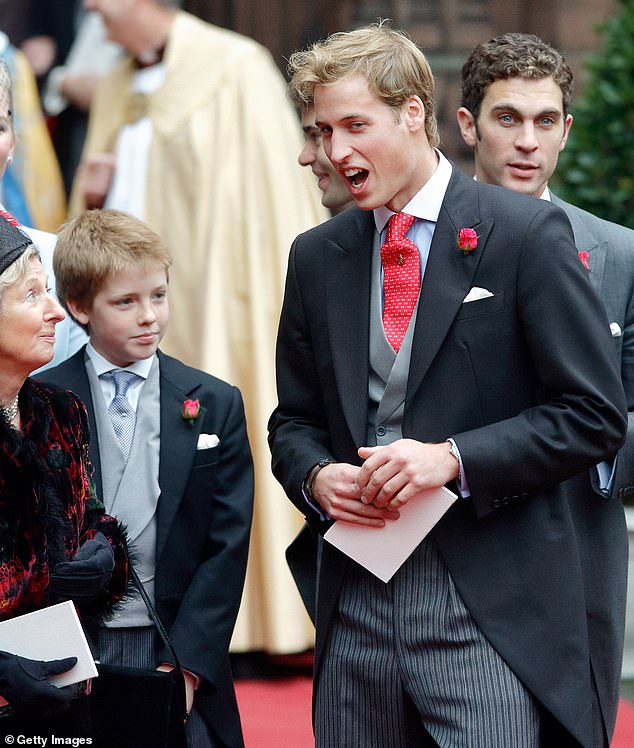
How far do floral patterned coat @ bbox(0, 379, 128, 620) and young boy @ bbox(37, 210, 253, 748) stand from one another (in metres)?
0.35

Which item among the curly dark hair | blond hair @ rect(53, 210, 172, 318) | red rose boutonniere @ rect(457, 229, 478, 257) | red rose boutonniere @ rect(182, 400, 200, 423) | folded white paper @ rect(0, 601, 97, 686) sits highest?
the curly dark hair

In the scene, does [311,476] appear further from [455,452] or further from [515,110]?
[515,110]

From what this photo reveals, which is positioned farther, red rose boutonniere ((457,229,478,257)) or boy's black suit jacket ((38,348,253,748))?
boy's black suit jacket ((38,348,253,748))

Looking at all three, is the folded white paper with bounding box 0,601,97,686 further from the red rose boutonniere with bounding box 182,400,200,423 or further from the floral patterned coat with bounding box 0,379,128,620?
the red rose boutonniere with bounding box 182,400,200,423

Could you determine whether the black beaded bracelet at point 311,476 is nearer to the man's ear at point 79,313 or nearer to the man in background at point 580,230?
the man in background at point 580,230

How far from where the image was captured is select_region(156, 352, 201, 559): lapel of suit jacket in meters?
3.04

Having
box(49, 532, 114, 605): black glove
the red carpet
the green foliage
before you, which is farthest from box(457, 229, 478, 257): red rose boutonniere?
the green foliage

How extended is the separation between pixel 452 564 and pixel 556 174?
376 cm

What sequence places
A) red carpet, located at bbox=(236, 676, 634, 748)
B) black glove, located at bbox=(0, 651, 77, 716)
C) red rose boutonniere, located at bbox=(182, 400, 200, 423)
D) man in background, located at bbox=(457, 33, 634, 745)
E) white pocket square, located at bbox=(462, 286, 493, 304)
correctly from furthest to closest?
red carpet, located at bbox=(236, 676, 634, 748) < red rose boutonniere, located at bbox=(182, 400, 200, 423) < man in background, located at bbox=(457, 33, 634, 745) < white pocket square, located at bbox=(462, 286, 493, 304) < black glove, located at bbox=(0, 651, 77, 716)

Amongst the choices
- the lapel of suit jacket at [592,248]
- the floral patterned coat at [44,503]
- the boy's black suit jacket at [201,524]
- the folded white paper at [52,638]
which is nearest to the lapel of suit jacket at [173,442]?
the boy's black suit jacket at [201,524]

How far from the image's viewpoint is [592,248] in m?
3.03

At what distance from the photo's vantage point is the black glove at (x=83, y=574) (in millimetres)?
2400

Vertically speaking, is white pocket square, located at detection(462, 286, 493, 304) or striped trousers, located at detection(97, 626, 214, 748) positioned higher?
white pocket square, located at detection(462, 286, 493, 304)

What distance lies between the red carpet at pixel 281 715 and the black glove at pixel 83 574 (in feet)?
7.29
